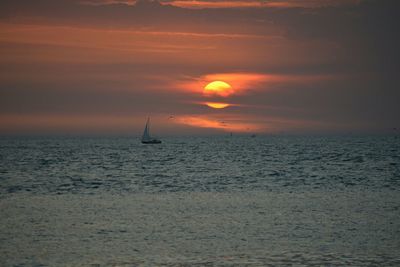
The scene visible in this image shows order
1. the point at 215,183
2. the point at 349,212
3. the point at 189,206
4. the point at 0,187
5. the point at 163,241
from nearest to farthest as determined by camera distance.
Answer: the point at 163,241, the point at 349,212, the point at 189,206, the point at 0,187, the point at 215,183

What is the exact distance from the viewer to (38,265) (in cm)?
2306

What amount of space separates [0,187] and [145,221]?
1120 inches

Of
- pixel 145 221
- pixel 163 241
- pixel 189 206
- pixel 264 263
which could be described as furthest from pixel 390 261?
pixel 189 206

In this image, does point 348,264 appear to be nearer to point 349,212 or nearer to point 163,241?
point 163,241

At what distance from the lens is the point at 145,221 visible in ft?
112

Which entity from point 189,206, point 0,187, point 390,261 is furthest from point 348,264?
point 0,187

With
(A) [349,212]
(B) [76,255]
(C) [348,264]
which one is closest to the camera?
(C) [348,264]

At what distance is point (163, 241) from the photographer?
27797 mm

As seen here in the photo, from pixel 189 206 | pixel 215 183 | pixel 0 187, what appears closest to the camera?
pixel 189 206

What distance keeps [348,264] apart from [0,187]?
143 ft

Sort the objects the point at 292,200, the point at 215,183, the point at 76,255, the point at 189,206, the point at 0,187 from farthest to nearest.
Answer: the point at 215,183 → the point at 0,187 → the point at 292,200 → the point at 189,206 → the point at 76,255

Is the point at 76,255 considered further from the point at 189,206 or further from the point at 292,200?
the point at 292,200

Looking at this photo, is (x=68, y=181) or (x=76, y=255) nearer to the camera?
(x=76, y=255)

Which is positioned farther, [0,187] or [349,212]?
[0,187]
